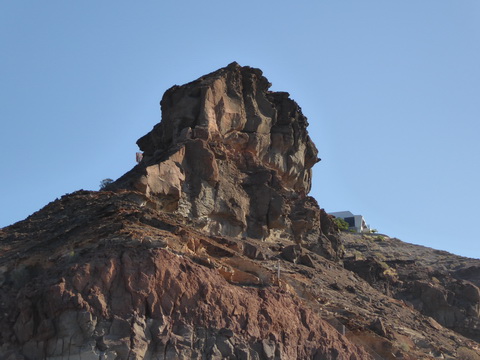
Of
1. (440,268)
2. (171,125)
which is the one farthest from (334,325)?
(440,268)

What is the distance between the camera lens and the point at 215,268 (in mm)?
39781

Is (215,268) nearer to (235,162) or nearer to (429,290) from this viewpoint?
A: (235,162)

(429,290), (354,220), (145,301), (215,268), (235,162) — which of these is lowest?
(145,301)

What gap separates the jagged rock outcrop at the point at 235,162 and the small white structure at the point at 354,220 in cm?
5527

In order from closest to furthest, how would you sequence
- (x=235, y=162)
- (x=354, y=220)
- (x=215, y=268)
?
(x=215, y=268), (x=235, y=162), (x=354, y=220)

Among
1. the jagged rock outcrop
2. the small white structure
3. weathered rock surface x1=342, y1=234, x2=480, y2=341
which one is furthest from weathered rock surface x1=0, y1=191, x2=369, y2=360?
the small white structure

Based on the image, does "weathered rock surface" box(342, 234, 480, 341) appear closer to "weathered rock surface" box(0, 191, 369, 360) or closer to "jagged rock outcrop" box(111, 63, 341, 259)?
"jagged rock outcrop" box(111, 63, 341, 259)

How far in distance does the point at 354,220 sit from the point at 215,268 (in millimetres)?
88078

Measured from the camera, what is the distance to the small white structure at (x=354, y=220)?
409 feet

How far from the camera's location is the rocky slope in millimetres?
35625

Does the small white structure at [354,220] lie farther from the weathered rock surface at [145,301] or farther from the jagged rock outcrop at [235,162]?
the weathered rock surface at [145,301]

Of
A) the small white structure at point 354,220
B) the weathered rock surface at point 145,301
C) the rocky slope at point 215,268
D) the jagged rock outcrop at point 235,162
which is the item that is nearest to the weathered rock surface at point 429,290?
the rocky slope at point 215,268

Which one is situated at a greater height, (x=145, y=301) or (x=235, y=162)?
(x=235, y=162)

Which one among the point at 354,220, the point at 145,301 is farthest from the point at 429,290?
Answer: the point at 354,220
